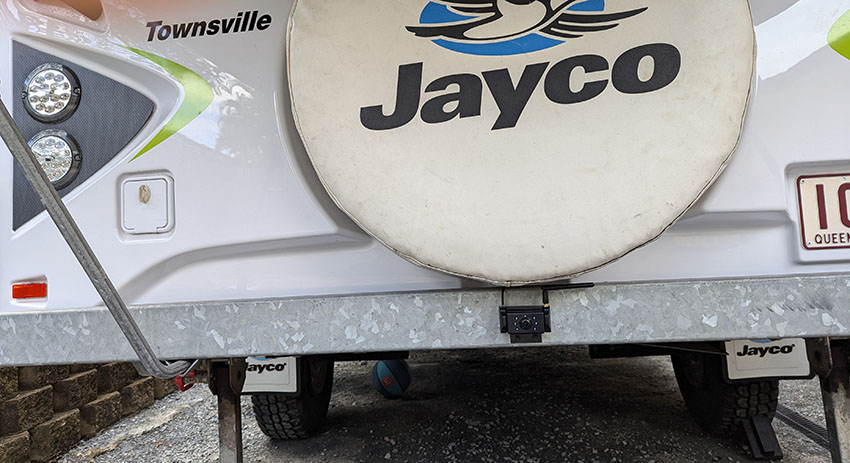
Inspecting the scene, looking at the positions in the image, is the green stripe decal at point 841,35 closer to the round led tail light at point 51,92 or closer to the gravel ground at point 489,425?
the round led tail light at point 51,92

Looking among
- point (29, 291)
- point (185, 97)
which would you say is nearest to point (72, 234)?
point (185, 97)

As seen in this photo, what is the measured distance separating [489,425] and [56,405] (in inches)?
102

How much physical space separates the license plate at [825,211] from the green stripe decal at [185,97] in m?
1.37

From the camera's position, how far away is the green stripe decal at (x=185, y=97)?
1236mm

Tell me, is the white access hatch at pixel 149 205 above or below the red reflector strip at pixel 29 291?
above

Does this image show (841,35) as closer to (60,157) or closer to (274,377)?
(60,157)

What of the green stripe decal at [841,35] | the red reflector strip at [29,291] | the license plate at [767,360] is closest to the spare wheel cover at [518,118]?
the green stripe decal at [841,35]

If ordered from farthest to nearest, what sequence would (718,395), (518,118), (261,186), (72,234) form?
(718,395)
(261,186)
(518,118)
(72,234)

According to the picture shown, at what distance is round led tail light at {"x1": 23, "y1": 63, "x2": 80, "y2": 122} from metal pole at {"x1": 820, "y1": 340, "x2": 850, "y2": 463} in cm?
214

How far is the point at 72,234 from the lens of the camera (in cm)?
86

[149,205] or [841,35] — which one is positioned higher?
[841,35]

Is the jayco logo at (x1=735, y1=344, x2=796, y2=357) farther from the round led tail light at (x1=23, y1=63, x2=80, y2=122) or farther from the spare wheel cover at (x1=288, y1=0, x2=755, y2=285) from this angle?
the round led tail light at (x1=23, y1=63, x2=80, y2=122)

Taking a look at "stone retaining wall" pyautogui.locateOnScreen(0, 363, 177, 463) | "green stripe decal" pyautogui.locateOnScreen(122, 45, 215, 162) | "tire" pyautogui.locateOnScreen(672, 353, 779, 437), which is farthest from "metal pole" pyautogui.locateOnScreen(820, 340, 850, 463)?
"stone retaining wall" pyautogui.locateOnScreen(0, 363, 177, 463)

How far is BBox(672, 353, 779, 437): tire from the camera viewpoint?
2.41 m
